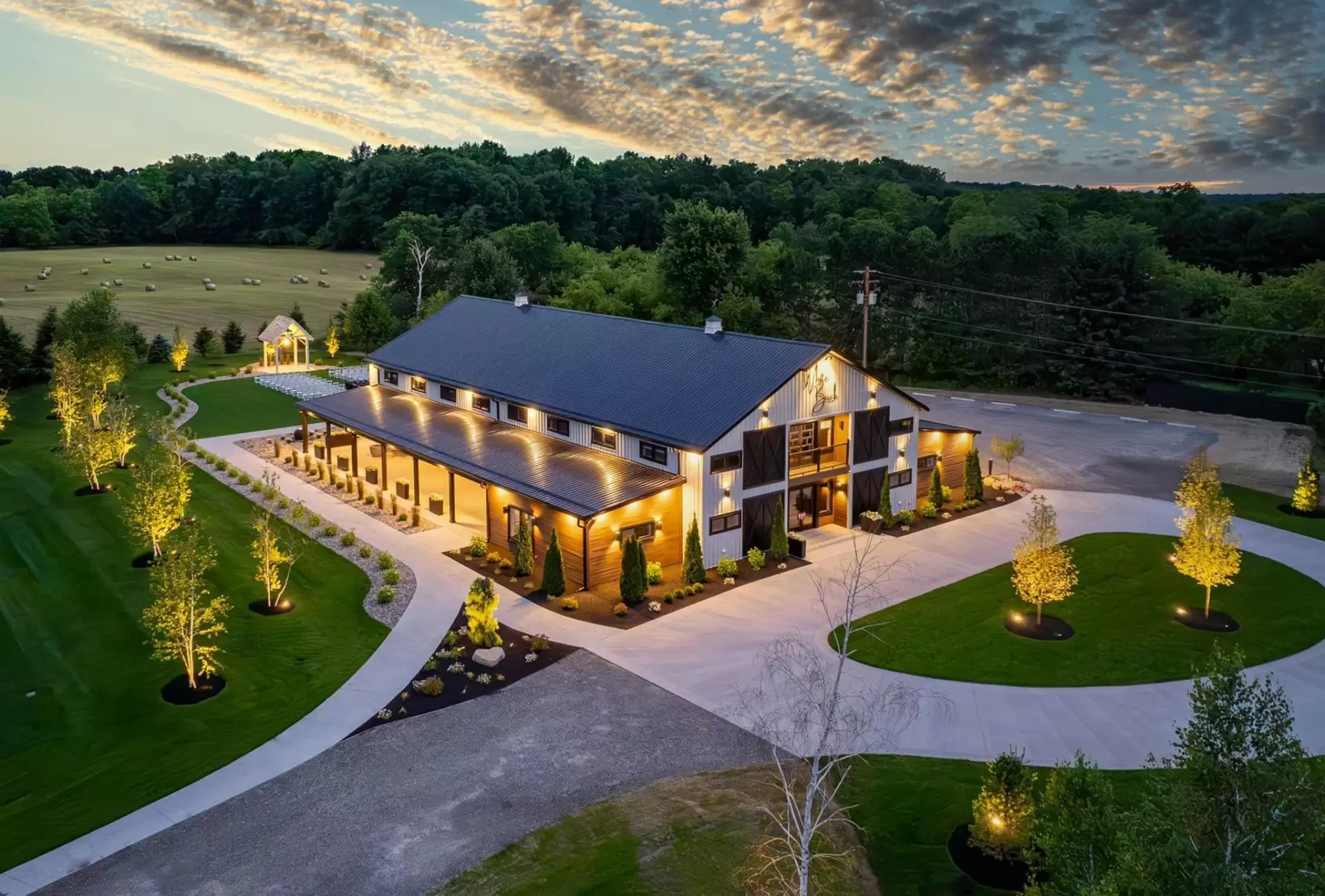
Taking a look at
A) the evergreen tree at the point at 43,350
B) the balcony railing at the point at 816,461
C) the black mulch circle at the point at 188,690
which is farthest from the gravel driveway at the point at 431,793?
the evergreen tree at the point at 43,350

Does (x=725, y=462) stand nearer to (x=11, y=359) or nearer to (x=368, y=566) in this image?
(x=368, y=566)

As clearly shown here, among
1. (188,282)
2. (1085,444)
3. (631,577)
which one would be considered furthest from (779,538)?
(188,282)

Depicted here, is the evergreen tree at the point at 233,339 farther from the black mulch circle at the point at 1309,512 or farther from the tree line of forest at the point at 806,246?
the black mulch circle at the point at 1309,512

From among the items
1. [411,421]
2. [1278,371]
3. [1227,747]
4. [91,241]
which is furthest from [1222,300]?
[91,241]

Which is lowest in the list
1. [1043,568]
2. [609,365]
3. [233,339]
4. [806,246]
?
[1043,568]

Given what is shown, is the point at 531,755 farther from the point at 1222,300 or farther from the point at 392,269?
the point at 392,269

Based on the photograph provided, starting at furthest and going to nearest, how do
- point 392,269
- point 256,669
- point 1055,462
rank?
point 392,269, point 1055,462, point 256,669
